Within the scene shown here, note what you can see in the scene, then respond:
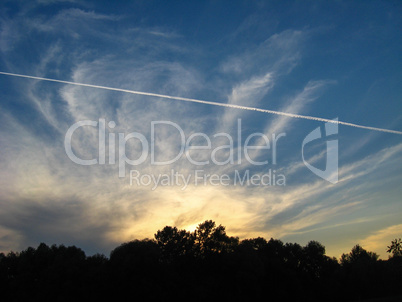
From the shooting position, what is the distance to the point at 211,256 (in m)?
86.4

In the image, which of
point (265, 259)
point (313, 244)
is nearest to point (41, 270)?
point (265, 259)

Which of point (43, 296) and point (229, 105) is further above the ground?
point (229, 105)

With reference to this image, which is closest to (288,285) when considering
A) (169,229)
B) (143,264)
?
(169,229)

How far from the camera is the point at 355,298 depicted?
102m

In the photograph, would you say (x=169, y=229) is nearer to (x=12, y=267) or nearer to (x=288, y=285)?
(x=288, y=285)

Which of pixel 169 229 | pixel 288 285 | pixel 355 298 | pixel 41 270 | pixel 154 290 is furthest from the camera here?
pixel 355 298

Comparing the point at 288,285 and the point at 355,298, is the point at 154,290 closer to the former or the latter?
the point at 288,285

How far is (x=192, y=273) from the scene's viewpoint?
79.9 meters

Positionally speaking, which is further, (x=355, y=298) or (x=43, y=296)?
(x=355, y=298)

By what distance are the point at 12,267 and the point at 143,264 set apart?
5029cm

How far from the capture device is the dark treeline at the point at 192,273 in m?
69.8

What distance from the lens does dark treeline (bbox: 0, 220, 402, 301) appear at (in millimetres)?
69750

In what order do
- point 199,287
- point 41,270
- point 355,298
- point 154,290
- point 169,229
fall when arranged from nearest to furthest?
point 154,290, point 199,287, point 41,270, point 169,229, point 355,298

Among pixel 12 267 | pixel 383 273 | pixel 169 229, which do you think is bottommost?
pixel 383 273
